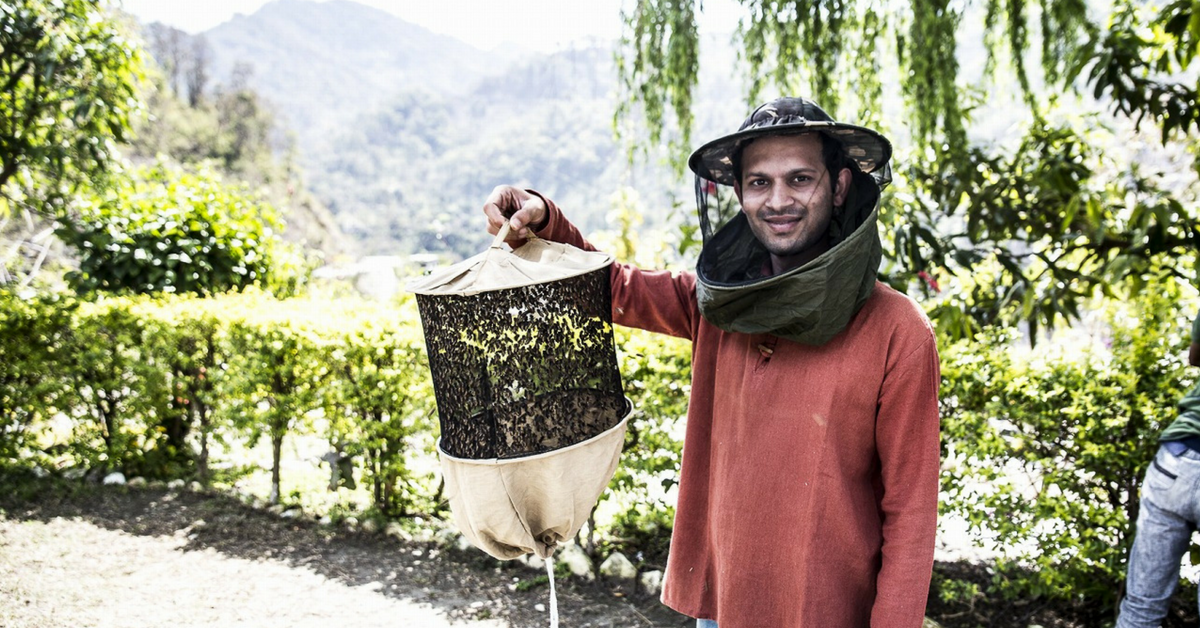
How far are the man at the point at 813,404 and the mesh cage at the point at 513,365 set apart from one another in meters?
0.21

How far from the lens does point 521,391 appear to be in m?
1.89

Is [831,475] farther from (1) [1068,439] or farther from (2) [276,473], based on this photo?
(2) [276,473]

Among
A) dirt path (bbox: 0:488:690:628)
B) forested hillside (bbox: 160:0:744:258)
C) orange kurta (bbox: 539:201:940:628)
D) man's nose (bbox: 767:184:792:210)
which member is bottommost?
dirt path (bbox: 0:488:690:628)

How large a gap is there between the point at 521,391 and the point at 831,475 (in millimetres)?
750

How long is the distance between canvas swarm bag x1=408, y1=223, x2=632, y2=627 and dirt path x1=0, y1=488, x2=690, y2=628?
2.24 m

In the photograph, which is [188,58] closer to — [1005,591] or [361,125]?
[361,125]

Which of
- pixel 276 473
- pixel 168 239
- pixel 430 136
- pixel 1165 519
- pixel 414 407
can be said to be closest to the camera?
pixel 1165 519

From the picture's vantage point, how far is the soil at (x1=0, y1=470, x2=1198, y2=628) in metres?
3.82

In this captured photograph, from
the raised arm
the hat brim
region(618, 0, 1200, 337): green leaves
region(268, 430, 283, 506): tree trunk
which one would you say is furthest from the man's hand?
region(268, 430, 283, 506): tree trunk

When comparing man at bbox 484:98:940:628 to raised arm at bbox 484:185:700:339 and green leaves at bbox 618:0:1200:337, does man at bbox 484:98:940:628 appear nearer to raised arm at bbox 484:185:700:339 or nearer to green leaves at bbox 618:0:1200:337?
raised arm at bbox 484:185:700:339

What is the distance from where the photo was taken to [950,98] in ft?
12.5

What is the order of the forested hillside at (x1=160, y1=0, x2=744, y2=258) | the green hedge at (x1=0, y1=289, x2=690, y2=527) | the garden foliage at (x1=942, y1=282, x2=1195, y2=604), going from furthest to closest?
the forested hillside at (x1=160, y1=0, x2=744, y2=258) → the green hedge at (x1=0, y1=289, x2=690, y2=527) → the garden foliage at (x1=942, y1=282, x2=1195, y2=604)

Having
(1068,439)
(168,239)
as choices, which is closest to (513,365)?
(1068,439)

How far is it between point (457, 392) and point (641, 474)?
256 cm
